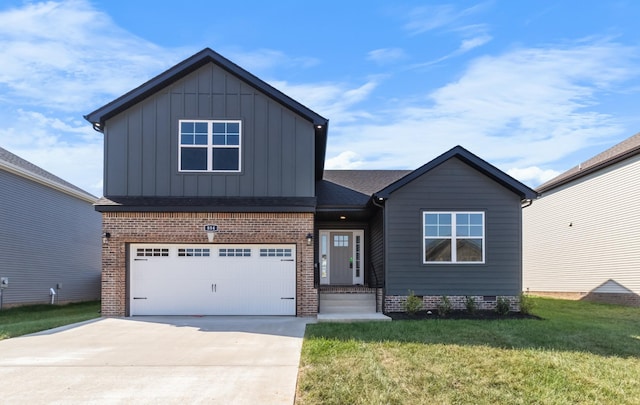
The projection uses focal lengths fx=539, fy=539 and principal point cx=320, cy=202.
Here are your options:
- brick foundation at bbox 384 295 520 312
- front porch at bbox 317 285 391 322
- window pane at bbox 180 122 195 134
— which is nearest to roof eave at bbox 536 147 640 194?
brick foundation at bbox 384 295 520 312

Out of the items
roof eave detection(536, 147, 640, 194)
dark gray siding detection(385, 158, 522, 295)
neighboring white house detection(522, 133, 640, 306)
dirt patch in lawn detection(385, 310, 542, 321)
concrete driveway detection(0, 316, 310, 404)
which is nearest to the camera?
concrete driveway detection(0, 316, 310, 404)

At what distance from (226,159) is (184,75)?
8.53 feet

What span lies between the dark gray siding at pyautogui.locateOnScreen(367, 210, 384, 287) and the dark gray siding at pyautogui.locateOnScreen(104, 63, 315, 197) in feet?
8.57

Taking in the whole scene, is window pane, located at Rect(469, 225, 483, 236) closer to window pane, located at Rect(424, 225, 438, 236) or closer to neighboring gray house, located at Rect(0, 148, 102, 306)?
window pane, located at Rect(424, 225, 438, 236)

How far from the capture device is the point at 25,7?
1253 cm

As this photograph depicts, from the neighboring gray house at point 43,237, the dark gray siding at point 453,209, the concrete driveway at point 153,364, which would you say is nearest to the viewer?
the concrete driveway at point 153,364

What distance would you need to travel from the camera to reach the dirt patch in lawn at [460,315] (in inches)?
526

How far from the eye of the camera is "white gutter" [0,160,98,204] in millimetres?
17734

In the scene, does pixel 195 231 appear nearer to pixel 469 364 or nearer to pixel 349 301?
pixel 349 301

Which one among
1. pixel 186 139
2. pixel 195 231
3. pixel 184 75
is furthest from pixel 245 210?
pixel 184 75

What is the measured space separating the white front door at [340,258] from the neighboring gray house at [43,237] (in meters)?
10.4

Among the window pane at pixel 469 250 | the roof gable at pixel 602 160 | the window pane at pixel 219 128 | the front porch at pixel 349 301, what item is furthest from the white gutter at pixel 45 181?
the roof gable at pixel 602 160

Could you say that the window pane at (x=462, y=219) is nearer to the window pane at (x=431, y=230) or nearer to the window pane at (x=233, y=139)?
the window pane at (x=431, y=230)

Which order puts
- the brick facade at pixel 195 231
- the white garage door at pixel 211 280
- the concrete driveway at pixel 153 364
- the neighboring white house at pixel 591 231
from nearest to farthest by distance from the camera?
the concrete driveway at pixel 153 364 < the brick facade at pixel 195 231 < the white garage door at pixel 211 280 < the neighboring white house at pixel 591 231
